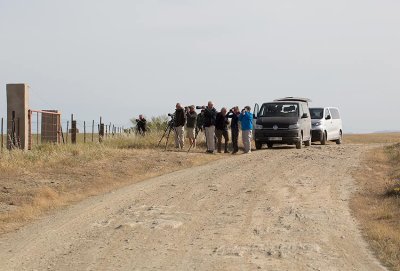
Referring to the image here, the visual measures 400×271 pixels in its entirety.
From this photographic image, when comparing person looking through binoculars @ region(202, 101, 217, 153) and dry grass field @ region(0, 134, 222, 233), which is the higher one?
person looking through binoculars @ region(202, 101, 217, 153)

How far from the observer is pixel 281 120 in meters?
29.5

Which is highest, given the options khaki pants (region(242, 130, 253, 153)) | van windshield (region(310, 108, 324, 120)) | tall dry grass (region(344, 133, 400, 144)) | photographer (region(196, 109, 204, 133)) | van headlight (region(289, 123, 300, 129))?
van windshield (region(310, 108, 324, 120))

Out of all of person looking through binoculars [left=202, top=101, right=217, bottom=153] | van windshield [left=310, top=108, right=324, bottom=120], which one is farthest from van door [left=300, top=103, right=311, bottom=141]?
person looking through binoculars [left=202, top=101, right=217, bottom=153]

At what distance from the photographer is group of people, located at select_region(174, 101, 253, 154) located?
2695cm

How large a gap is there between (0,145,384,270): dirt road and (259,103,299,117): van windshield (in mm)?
11876

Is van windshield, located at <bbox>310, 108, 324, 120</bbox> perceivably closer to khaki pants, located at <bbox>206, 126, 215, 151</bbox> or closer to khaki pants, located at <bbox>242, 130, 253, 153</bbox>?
khaki pants, located at <bbox>242, 130, 253, 153</bbox>

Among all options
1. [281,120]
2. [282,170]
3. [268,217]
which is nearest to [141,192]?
[268,217]

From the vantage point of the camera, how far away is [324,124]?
34656 mm

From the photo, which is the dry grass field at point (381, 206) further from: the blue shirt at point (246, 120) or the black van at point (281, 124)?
the black van at point (281, 124)

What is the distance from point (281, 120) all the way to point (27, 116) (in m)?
10.3

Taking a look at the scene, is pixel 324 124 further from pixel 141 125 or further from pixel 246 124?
pixel 141 125

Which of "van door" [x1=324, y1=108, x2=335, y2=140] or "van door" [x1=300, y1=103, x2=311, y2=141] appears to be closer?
"van door" [x1=300, y1=103, x2=311, y2=141]

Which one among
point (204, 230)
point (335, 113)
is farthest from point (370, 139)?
point (204, 230)

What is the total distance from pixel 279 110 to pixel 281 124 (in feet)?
3.17
